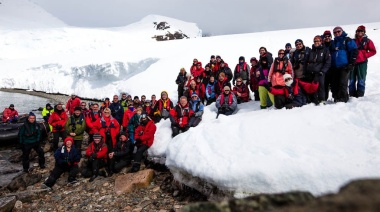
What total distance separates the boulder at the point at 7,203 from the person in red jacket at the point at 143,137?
2884 mm

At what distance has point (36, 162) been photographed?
31.3 feet

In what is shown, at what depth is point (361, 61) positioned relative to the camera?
624cm

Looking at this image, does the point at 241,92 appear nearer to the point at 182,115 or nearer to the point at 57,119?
the point at 182,115

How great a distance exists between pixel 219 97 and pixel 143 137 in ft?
8.38

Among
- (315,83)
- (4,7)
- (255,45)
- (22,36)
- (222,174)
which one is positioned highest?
(4,7)

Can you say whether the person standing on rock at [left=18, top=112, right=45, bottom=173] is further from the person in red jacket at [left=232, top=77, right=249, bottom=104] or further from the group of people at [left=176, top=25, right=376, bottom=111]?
the group of people at [left=176, top=25, right=376, bottom=111]

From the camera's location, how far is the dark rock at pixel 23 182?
7.56 metres

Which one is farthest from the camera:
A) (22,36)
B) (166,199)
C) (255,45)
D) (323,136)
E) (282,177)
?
(22,36)

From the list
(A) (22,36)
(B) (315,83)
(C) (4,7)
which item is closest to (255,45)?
(B) (315,83)

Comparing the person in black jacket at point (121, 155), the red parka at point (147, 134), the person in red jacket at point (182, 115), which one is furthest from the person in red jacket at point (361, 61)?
the person in black jacket at point (121, 155)

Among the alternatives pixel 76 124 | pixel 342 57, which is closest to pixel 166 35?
pixel 76 124

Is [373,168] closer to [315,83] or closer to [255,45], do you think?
[315,83]

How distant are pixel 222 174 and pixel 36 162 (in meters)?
7.59

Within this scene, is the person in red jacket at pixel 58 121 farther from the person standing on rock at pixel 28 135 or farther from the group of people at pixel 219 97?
the person standing on rock at pixel 28 135
